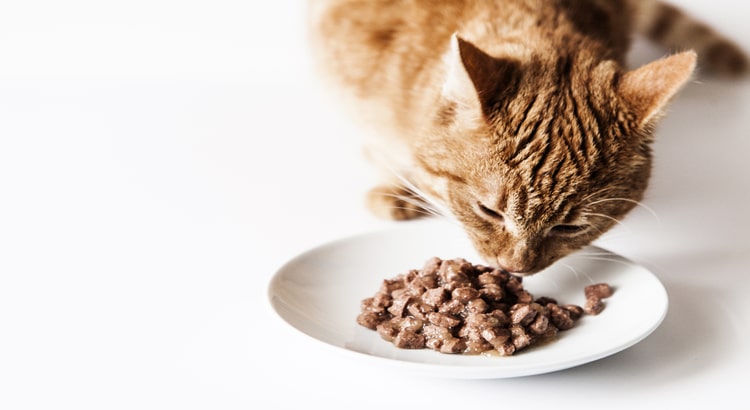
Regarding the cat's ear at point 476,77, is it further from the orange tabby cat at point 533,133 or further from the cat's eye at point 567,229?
the cat's eye at point 567,229

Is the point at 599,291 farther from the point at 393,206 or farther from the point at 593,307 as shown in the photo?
the point at 393,206

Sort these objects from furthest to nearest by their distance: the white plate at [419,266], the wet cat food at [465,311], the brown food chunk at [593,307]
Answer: the brown food chunk at [593,307]
the wet cat food at [465,311]
the white plate at [419,266]

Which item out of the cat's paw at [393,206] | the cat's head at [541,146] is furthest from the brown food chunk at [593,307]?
the cat's paw at [393,206]

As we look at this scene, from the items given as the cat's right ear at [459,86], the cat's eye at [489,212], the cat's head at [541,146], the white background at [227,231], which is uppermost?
the cat's right ear at [459,86]

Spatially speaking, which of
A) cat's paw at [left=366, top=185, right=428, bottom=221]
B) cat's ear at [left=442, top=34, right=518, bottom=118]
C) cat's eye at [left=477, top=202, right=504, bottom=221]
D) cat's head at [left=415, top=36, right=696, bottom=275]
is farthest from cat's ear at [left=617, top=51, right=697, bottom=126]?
cat's paw at [left=366, top=185, right=428, bottom=221]

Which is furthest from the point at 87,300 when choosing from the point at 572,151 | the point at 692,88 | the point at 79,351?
the point at 692,88

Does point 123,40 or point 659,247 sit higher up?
point 123,40

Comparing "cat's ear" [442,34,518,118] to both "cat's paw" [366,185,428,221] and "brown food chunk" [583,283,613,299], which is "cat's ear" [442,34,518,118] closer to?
"brown food chunk" [583,283,613,299]

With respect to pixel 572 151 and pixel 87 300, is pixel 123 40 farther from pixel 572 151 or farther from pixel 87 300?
pixel 572 151
